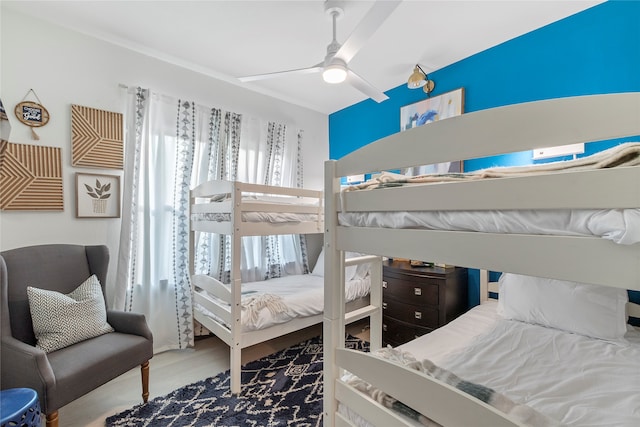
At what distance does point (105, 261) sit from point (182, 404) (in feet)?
3.81

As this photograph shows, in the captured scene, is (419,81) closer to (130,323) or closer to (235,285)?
(235,285)

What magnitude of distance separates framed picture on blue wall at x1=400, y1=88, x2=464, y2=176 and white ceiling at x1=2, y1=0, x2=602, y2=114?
33cm

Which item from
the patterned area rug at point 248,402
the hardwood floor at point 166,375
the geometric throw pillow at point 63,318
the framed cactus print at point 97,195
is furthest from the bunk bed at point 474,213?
the framed cactus print at point 97,195

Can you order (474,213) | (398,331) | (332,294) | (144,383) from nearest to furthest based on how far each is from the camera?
(474,213) → (332,294) → (144,383) → (398,331)

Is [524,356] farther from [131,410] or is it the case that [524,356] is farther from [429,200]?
[131,410]

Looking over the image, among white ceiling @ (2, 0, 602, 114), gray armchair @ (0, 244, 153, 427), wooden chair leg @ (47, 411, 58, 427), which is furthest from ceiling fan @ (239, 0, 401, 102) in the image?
wooden chair leg @ (47, 411, 58, 427)

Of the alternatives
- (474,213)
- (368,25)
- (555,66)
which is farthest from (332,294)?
(555,66)

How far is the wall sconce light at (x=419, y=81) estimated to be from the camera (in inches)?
100

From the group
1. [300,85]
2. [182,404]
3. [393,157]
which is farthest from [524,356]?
[300,85]

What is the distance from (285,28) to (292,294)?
223cm

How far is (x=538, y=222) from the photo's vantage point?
0.69 meters

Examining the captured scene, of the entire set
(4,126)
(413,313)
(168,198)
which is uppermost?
(4,126)

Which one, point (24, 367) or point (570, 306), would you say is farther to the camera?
point (570, 306)

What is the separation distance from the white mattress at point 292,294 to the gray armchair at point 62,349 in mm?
684
